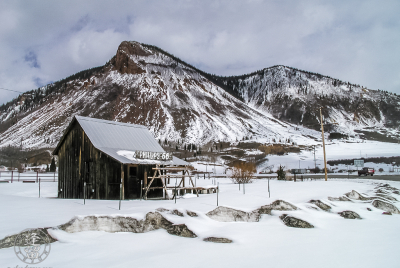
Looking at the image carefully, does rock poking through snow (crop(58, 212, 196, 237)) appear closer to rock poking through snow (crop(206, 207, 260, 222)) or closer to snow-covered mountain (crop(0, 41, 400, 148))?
rock poking through snow (crop(206, 207, 260, 222))

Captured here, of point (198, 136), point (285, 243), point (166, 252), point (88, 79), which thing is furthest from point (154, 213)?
point (88, 79)

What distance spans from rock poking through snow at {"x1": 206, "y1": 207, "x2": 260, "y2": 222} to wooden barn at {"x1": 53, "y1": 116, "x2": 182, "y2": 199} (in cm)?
667

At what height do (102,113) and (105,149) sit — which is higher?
(102,113)

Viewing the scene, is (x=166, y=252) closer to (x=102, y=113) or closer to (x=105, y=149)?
(x=105, y=149)

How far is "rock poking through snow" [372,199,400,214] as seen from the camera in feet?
49.9

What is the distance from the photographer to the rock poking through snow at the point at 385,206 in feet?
49.9

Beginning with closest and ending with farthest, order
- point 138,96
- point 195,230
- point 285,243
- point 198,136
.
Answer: point 285,243, point 195,230, point 198,136, point 138,96

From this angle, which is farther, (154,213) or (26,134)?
(26,134)

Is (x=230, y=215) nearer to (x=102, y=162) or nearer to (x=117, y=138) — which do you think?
(x=102, y=162)

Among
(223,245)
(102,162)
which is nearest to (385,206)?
(223,245)

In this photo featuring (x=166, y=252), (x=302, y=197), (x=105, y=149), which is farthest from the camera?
(x=105, y=149)

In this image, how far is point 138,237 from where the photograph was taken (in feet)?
33.7

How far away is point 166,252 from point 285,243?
3984mm

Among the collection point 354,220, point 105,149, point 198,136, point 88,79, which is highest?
point 88,79
